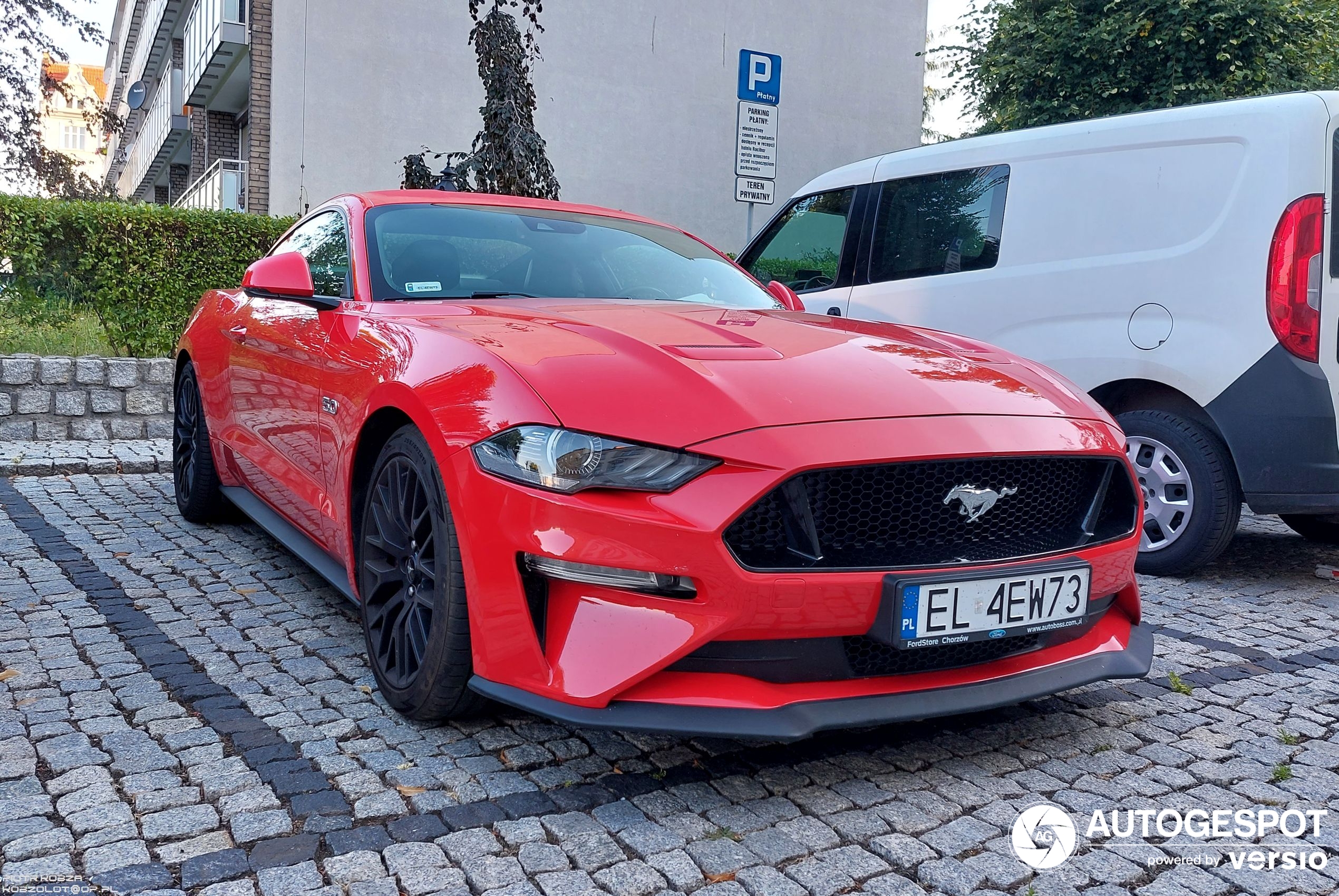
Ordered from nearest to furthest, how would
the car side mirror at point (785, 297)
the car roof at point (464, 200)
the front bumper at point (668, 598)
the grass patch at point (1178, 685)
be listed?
the front bumper at point (668, 598), the grass patch at point (1178, 685), the car roof at point (464, 200), the car side mirror at point (785, 297)

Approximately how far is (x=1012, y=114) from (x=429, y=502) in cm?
1745

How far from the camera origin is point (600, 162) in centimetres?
1786

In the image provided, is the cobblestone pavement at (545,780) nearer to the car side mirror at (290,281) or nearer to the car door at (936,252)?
the car side mirror at (290,281)

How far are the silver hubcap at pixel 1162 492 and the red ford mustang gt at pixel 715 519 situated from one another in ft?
6.05

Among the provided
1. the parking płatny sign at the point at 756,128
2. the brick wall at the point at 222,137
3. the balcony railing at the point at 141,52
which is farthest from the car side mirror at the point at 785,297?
the balcony railing at the point at 141,52

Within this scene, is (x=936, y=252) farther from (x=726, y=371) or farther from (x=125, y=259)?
(x=125, y=259)

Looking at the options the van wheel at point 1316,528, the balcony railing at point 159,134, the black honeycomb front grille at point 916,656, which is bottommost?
the van wheel at point 1316,528

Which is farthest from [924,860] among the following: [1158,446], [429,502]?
[1158,446]

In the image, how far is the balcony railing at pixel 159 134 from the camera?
24.3 m

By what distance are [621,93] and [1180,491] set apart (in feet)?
48.2

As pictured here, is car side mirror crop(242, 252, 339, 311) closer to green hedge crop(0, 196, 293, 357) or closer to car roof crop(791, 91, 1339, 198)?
car roof crop(791, 91, 1339, 198)

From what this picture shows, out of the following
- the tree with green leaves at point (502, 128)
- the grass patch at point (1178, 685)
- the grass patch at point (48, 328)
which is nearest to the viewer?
the grass patch at point (1178, 685)

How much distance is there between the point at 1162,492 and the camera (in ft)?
16.0

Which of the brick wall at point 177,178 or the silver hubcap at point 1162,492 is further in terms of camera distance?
the brick wall at point 177,178
